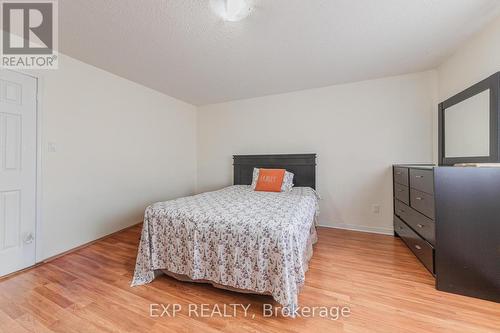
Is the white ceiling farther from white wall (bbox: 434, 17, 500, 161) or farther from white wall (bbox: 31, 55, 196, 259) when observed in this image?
white wall (bbox: 31, 55, 196, 259)

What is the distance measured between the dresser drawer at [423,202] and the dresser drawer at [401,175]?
23 centimetres

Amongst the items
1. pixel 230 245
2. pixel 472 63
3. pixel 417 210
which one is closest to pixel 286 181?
pixel 417 210

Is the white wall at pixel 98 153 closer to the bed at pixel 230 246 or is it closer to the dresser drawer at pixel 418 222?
the bed at pixel 230 246

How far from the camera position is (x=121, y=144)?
9.97ft

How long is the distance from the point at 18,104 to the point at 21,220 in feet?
3.66

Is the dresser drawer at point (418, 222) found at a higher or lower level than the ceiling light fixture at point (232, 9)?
lower

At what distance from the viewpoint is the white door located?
6.27ft

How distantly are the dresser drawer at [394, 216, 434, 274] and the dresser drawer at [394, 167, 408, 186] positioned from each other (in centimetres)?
51

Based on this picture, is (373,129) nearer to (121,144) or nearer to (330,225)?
(330,225)

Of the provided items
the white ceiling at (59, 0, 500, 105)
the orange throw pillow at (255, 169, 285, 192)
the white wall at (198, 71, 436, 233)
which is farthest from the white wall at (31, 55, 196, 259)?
the orange throw pillow at (255, 169, 285, 192)

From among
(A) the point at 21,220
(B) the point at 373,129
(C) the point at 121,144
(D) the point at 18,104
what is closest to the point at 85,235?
(A) the point at 21,220

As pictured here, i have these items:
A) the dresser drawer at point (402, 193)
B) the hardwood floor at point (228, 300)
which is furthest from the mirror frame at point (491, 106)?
the hardwood floor at point (228, 300)

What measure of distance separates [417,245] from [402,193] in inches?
26.4
